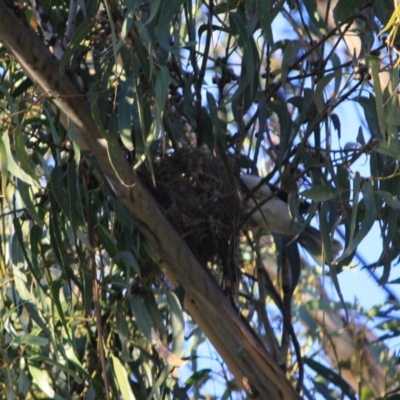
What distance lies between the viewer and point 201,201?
1.87 m

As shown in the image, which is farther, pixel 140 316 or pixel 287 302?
pixel 287 302

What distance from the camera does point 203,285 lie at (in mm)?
1625

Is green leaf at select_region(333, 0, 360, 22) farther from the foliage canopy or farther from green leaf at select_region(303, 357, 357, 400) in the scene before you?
green leaf at select_region(303, 357, 357, 400)

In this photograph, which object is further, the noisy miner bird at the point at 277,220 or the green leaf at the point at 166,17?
the noisy miner bird at the point at 277,220

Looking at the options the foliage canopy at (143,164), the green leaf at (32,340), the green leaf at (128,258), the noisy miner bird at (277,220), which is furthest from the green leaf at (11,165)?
the noisy miner bird at (277,220)

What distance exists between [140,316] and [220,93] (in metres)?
0.59

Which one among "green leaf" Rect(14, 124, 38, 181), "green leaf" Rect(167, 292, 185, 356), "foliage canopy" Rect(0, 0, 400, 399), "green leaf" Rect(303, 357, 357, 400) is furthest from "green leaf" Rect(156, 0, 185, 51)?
"green leaf" Rect(303, 357, 357, 400)

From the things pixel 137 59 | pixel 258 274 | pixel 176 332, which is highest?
pixel 137 59

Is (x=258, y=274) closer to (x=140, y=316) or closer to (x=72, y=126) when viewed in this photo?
(x=140, y=316)

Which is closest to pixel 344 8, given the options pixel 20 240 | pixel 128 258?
pixel 128 258

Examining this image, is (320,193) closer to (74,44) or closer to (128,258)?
(128,258)

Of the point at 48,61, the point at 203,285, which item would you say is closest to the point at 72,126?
the point at 48,61

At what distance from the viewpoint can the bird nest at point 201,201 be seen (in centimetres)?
182

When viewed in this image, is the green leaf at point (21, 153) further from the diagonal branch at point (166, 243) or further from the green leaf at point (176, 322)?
the green leaf at point (176, 322)
